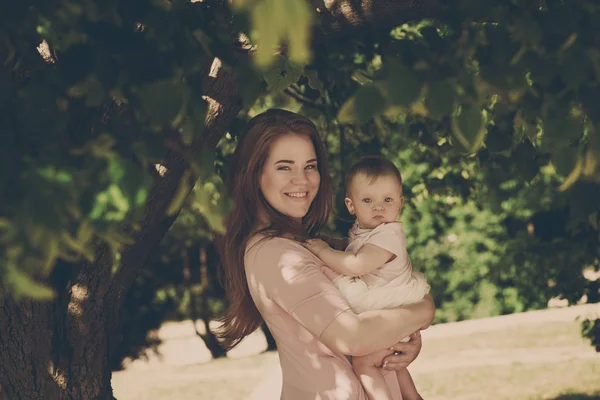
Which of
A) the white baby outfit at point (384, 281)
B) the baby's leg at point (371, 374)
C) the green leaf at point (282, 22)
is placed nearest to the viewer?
the green leaf at point (282, 22)

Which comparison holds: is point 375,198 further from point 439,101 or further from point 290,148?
point 439,101

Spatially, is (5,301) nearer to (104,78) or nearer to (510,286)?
(104,78)

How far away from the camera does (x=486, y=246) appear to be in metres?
13.1

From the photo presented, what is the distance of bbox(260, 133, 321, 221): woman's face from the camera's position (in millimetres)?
3451

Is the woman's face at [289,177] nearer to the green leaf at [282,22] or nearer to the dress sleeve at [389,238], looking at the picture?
the dress sleeve at [389,238]

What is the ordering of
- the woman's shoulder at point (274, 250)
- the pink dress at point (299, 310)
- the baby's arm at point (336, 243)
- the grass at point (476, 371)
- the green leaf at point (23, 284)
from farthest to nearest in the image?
the grass at point (476, 371)
the baby's arm at point (336, 243)
the woman's shoulder at point (274, 250)
the pink dress at point (299, 310)
the green leaf at point (23, 284)

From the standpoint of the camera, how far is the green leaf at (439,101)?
202 centimetres

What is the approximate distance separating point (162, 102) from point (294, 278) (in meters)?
1.40

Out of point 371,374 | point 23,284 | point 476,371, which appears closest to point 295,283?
point 371,374

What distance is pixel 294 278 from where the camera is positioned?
126 inches

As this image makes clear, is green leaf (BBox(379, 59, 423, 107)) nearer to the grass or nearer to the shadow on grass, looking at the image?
the grass

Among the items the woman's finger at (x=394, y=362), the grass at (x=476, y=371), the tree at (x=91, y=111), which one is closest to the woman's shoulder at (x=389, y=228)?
the woman's finger at (x=394, y=362)

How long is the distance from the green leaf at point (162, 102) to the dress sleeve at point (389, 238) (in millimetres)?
1905

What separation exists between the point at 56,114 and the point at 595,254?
5973mm
